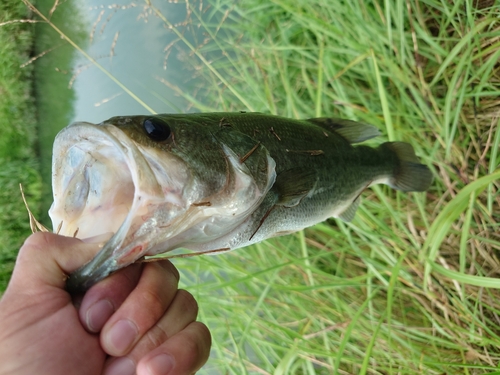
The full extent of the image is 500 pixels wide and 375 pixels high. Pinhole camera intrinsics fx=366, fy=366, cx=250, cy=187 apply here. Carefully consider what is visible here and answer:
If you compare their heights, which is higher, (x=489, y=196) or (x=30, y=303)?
(x=30, y=303)

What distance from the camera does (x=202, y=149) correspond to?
0.71 m

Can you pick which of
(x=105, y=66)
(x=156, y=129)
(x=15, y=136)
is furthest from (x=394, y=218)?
(x=15, y=136)

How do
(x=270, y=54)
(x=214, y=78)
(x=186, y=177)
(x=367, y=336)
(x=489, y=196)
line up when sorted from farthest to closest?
(x=214, y=78), (x=270, y=54), (x=367, y=336), (x=489, y=196), (x=186, y=177)

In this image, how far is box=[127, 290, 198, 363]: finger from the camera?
2.10 feet

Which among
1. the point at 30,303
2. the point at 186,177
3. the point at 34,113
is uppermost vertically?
the point at 186,177

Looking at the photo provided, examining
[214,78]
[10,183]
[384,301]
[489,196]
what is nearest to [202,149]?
[489,196]

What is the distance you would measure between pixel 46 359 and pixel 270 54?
1.64 metres

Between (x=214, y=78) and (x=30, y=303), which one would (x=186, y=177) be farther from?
(x=214, y=78)

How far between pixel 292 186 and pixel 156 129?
343 millimetres

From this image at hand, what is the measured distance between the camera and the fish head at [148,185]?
1.99ft

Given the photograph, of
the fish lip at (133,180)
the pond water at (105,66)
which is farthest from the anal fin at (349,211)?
the pond water at (105,66)

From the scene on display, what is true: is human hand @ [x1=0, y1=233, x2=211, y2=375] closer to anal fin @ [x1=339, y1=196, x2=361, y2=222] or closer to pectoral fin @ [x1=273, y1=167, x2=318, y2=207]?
pectoral fin @ [x1=273, y1=167, x2=318, y2=207]

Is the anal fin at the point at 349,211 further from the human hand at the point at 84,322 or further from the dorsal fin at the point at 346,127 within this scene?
the human hand at the point at 84,322

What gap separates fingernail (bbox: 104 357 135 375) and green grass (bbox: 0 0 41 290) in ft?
12.3
